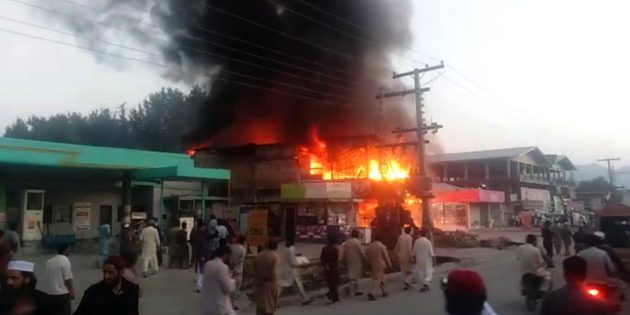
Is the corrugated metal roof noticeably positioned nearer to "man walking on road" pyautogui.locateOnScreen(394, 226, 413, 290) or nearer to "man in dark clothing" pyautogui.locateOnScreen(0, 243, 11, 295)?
"man walking on road" pyautogui.locateOnScreen(394, 226, 413, 290)

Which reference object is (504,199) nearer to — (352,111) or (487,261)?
(352,111)

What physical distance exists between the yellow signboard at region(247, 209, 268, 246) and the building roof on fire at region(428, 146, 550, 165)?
3215 centimetres

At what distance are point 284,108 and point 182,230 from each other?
22.3 meters

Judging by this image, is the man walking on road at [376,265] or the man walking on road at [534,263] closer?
the man walking on road at [534,263]

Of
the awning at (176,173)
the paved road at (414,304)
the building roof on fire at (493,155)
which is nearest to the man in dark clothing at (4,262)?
the paved road at (414,304)

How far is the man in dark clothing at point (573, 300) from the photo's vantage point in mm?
3260

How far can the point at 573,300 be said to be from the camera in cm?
330

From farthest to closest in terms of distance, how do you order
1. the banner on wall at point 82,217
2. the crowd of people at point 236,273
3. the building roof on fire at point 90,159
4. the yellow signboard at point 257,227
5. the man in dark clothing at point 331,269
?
the banner on wall at point 82,217 < the building roof on fire at point 90,159 < the yellow signboard at point 257,227 < the man in dark clothing at point 331,269 < the crowd of people at point 236,273

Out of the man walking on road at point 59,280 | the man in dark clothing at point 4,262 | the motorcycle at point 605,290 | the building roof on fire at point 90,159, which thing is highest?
the building roof on fire at point 90,159

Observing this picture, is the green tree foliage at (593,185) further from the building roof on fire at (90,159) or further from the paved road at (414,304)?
the paved road at (414,304)

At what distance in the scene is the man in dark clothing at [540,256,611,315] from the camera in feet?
10.7

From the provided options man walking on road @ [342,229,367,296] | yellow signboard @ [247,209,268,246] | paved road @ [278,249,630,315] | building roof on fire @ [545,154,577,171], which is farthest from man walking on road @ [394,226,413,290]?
building roof on fire @ [545,154,577,171]

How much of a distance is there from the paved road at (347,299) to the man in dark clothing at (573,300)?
5.61 meters

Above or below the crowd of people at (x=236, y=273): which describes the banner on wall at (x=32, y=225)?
above
